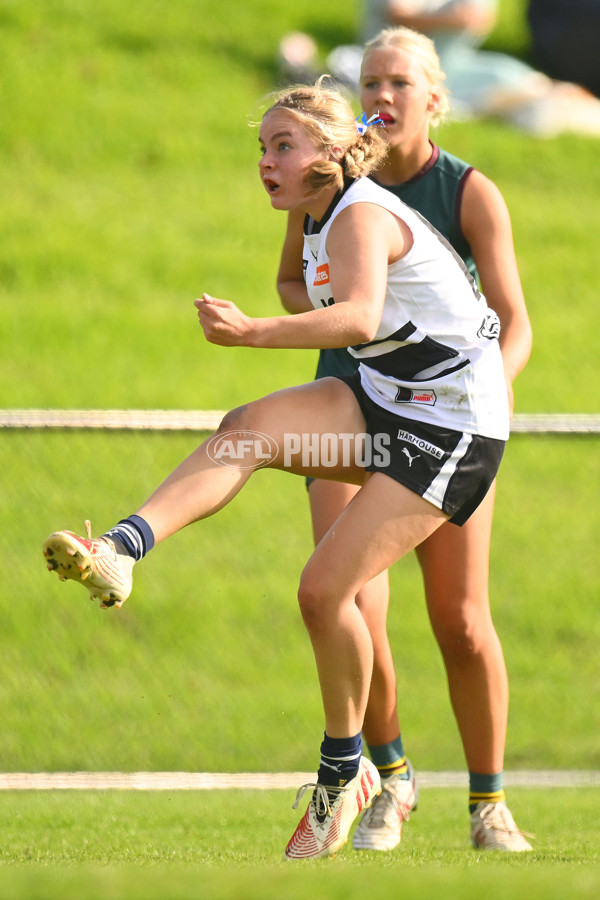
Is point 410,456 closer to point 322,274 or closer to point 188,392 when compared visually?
point 322,274

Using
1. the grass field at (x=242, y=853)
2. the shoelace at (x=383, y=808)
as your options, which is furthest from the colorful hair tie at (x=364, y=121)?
the shoelace at (x=383, y=808)

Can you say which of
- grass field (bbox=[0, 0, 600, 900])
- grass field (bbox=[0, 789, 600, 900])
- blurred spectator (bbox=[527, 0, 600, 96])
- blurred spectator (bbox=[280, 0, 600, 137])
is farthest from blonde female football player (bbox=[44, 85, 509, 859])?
blurred spectator (bbox=[527, 0, 600, 96])

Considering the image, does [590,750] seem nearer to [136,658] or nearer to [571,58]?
[136,658]

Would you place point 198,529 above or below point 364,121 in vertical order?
below

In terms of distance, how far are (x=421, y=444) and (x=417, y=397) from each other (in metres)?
0.13

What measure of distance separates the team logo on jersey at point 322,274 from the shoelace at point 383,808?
66.3 inches

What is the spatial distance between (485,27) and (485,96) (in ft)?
2.84

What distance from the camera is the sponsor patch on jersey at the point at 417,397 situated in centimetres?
292

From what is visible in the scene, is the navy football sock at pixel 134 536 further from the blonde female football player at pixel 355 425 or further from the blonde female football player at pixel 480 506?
the blonde female football player at pixel 480 506

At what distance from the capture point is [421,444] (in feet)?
9.46

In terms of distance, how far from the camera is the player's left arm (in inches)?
131

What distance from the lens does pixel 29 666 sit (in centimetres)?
536

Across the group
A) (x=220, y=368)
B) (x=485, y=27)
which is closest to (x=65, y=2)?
(x=485, y=27)

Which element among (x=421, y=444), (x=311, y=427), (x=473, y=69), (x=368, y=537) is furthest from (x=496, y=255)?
(x=473, y=69)
